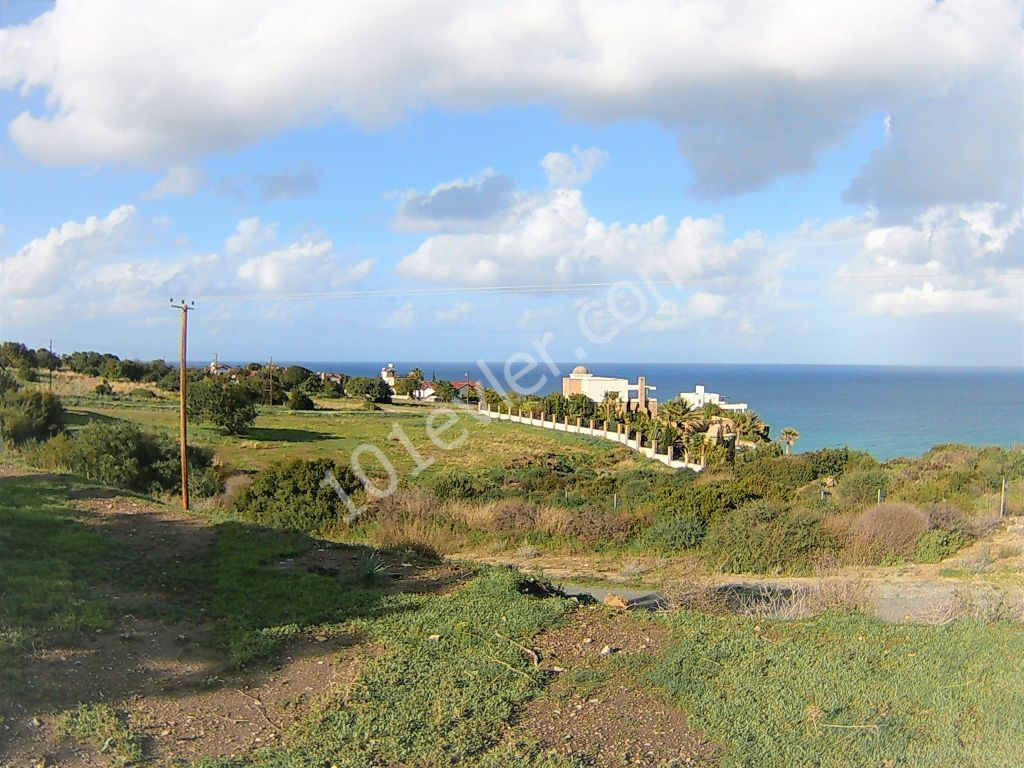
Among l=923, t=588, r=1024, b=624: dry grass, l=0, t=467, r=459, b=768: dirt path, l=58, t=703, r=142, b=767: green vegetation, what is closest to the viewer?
l=58, t=703, r=142, b=767: green vegetation

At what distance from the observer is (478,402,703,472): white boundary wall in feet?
145

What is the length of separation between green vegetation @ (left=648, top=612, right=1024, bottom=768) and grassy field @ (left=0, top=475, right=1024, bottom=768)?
0.05 ft

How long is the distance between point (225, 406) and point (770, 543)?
3137cm

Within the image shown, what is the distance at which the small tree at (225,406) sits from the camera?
38375 mm

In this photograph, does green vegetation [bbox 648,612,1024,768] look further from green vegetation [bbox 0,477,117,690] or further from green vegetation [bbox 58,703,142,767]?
green vegetation [bbox 0,477,117,690]

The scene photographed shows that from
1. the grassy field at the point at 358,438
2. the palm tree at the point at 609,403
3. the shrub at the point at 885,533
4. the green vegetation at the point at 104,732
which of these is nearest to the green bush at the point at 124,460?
the grassy field at the point at 358,438

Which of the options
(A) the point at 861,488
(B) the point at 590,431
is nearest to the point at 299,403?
(B) the point at 590,431

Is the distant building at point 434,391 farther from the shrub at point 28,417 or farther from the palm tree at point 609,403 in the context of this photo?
the shrub at point 28,417

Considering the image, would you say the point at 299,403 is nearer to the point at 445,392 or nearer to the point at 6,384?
the point at 445,392

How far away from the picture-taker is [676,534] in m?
15.1

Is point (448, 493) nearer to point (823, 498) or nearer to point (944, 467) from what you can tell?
point (823, 498)

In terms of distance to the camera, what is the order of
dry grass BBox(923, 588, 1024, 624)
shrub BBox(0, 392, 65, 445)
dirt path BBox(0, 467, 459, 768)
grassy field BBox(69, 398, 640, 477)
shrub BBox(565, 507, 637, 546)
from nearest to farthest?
1. dirt path BBox(0, 467, 459, 768)
2. dry grass BBox(923, 588, 1024, 624)
3. shrub BBox(565, 507, 637, 546)
4. shrub BBox(0, 392, 65, 445)
5. grassy field BBox(69, 398, 640, 477)

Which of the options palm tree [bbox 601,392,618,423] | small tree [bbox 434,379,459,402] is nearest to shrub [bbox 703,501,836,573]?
palm tree [bbox 601,392,618,423]

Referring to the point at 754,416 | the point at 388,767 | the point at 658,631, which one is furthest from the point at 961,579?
the point at 754,416
